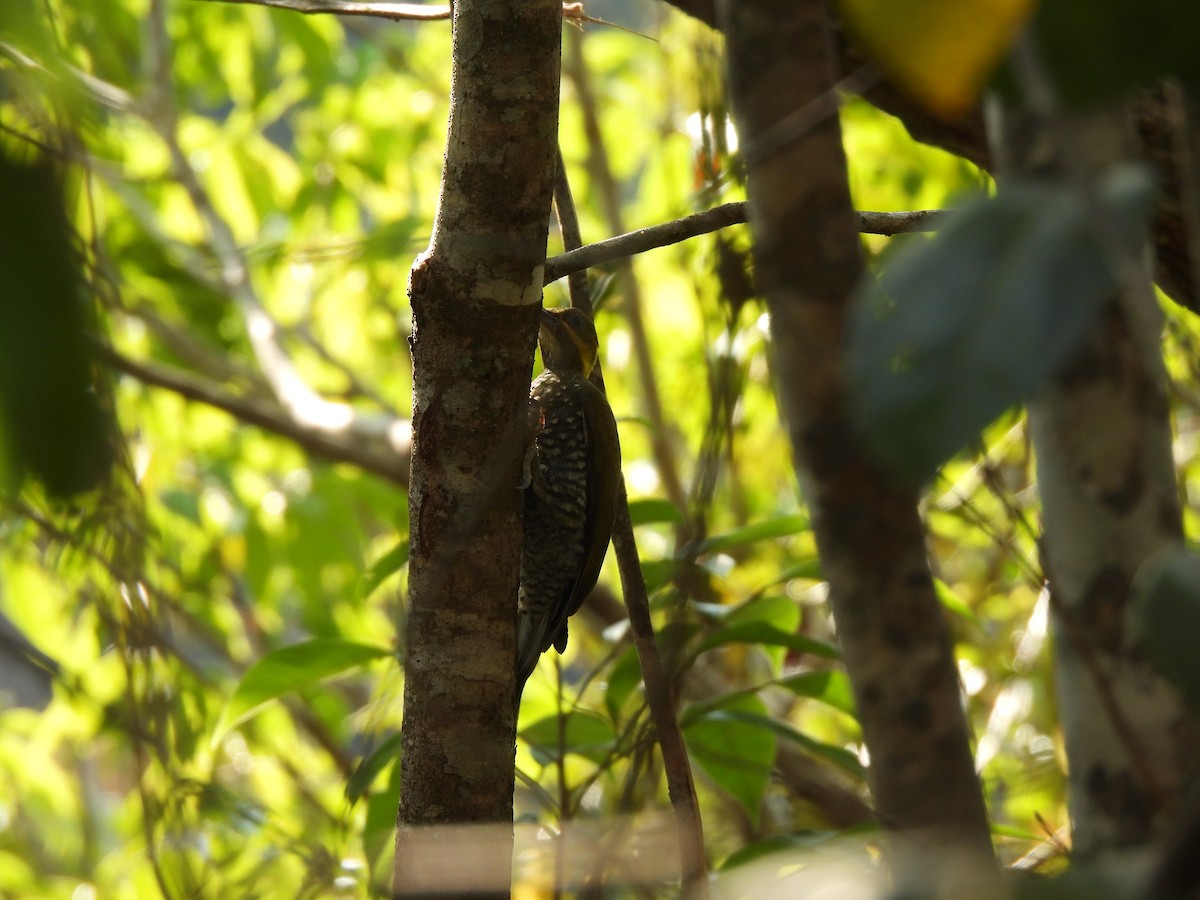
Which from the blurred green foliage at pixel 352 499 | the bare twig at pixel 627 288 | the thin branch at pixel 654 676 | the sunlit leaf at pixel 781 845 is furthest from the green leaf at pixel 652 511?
the bare twig at pixel 627 288

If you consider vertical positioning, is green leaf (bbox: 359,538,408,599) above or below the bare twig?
below

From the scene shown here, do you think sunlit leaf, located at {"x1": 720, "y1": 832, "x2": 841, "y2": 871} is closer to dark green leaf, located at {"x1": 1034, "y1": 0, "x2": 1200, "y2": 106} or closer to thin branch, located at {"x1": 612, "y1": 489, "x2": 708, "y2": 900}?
thin branch, located at {"x1": 612, "y1": 489, "x2": 708, "y2": 900}

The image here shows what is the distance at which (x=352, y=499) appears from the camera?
10.3 ft

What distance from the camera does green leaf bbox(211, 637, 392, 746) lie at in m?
1.59

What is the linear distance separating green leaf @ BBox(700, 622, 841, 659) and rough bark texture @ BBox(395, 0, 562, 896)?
42cm

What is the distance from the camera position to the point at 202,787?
3.05ft

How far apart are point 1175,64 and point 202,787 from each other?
34.1 inches

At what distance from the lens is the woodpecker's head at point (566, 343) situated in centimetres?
200

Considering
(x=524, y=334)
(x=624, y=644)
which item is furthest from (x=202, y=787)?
(x=624, y=644)

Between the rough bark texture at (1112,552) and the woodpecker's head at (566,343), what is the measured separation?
1.34 m

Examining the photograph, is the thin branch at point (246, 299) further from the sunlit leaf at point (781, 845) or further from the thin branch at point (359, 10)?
the sunlit leaf at point (781, 845)

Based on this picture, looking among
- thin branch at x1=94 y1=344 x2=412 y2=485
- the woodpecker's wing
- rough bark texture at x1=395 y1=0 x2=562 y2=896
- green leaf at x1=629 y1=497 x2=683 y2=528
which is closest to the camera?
rough bark texture at x1=395 y1=0 x2=562 y2=896

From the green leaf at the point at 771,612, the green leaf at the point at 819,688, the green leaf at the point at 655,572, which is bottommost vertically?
the green leaf at the point at 819,688

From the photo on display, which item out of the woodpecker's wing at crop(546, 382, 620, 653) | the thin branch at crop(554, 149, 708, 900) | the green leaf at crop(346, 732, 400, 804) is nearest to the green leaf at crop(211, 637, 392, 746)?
the green leaf at crop(346, 732, 400, 804)
